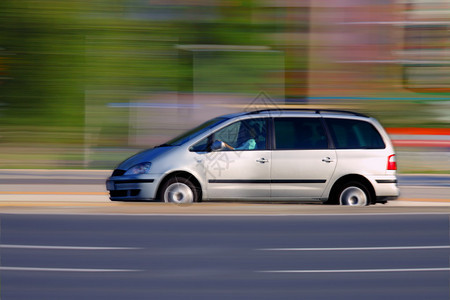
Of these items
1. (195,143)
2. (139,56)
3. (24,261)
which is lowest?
(24,261)

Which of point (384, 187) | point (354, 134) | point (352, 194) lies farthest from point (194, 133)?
point (384, 187)

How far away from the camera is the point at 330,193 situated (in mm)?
11156

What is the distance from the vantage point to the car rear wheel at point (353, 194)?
11.2 meters

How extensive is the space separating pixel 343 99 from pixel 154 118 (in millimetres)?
5308

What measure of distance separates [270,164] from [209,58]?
35.9 ft

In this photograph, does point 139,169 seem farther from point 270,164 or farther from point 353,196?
point 353,196

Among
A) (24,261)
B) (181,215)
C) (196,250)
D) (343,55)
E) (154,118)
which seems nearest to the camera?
(24,261)

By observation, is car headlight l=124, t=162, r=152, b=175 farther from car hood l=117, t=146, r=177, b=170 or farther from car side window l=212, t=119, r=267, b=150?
car side window l=212, t=119, r=267, b=150

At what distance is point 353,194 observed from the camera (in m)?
11.2

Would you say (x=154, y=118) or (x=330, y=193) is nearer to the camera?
(x=330, y=193)

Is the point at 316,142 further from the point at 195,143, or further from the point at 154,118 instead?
the point at 154,118

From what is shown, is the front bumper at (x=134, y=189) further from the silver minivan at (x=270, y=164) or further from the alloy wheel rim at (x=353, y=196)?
the alloy wheel rim at (x=353, y=196)

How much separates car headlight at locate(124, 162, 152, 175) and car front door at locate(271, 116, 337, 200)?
5.84 ft

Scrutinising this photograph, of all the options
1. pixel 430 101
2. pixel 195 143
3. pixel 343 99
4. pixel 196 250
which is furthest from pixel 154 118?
pixel 196 250
